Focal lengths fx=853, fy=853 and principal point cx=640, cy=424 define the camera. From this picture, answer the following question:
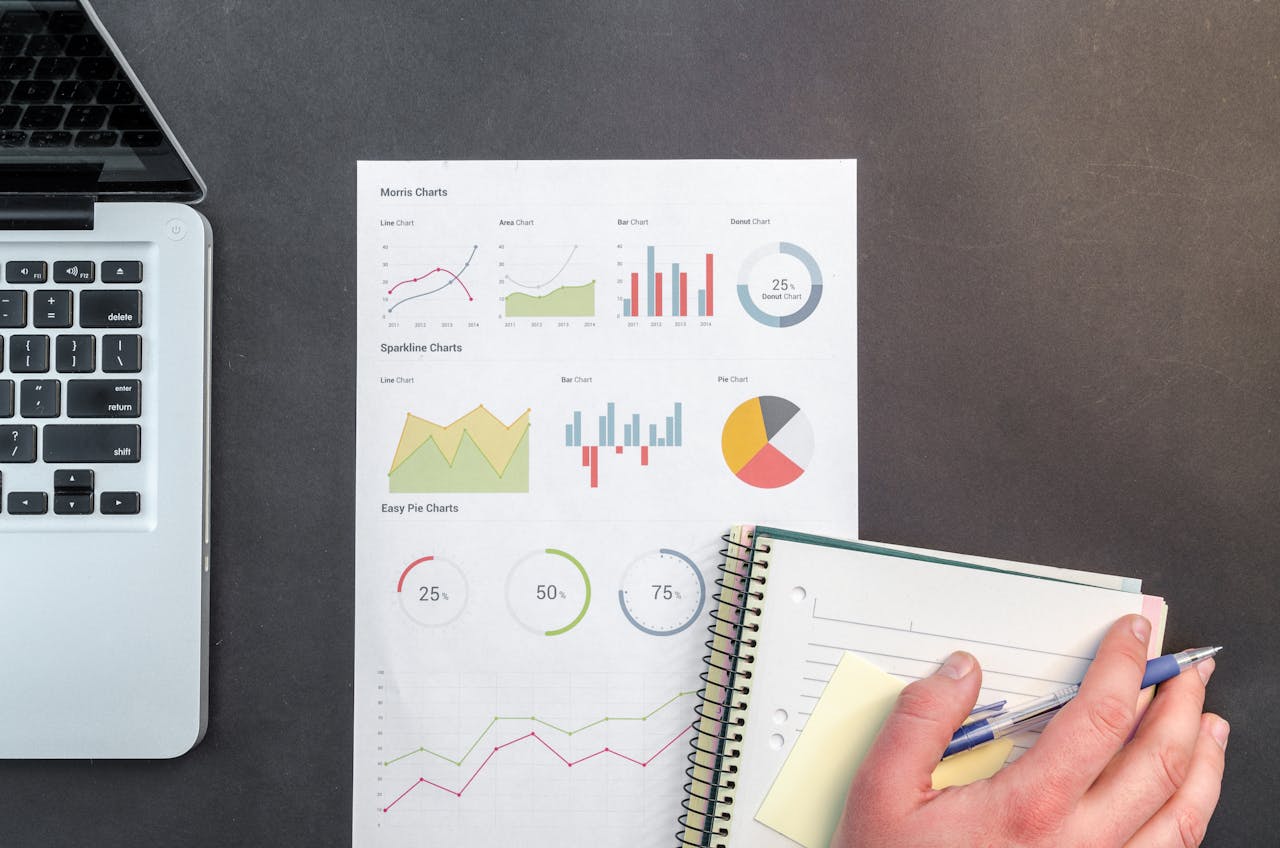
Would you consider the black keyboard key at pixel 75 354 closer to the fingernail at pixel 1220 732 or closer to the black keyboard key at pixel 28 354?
the black keyboard key at pixel 28 354

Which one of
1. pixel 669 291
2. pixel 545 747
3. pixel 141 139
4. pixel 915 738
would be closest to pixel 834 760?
pixel 915 738

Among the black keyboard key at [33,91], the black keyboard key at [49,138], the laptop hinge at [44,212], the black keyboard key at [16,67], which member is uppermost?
the black keyboard key at [16,67]

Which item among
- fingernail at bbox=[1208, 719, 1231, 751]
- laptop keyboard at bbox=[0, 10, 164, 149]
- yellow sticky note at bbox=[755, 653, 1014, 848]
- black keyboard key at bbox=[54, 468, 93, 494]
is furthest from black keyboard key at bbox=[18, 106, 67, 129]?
fingernail at bbox=[1208, 719, 1231, 751]

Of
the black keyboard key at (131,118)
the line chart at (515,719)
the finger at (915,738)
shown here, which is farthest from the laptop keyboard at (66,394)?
the finger at (915,738)

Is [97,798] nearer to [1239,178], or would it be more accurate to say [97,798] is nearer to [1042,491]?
[1042,491]

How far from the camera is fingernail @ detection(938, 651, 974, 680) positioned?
56 centimetres

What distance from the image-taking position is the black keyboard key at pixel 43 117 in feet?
1.79

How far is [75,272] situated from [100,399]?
88 mm

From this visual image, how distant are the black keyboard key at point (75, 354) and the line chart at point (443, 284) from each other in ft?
0.64

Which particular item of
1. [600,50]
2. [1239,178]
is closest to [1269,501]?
[1239,178]

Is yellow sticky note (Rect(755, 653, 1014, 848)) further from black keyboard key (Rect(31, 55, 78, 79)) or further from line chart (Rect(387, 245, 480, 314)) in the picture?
black keyboard key (Rect(31, 55, 78, 79))

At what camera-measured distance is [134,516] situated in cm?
57

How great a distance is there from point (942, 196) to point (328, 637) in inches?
21.2

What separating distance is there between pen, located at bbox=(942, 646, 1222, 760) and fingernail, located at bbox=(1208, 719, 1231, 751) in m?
0.05
